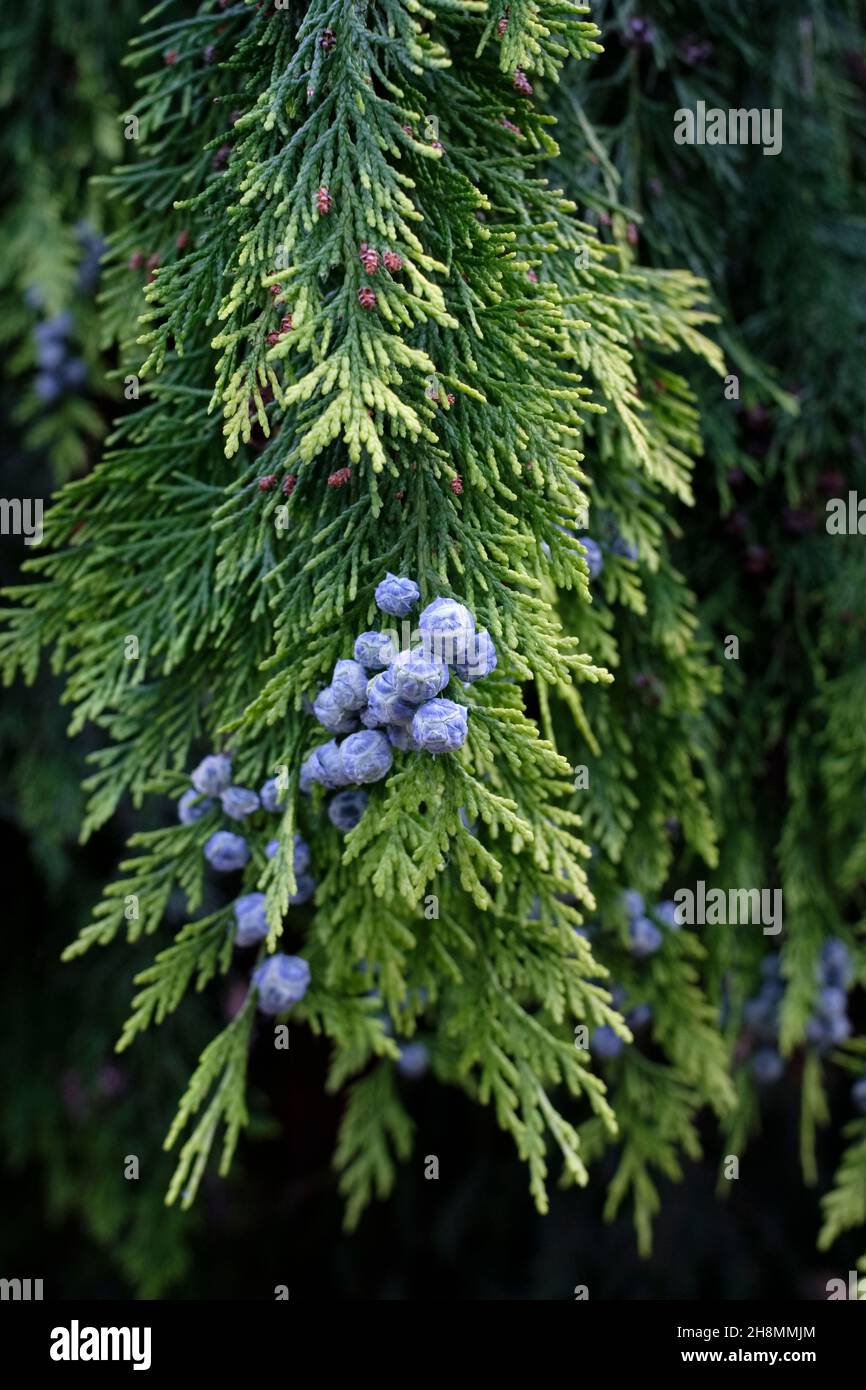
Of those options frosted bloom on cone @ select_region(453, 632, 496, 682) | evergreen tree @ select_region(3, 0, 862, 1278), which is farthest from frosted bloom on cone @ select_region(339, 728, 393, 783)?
frosted bloom on cone @ select_region(453, 632, 496, 682)

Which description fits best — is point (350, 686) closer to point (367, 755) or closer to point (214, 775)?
point (367, 755)

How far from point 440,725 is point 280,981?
529 mm

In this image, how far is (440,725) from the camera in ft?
3.43

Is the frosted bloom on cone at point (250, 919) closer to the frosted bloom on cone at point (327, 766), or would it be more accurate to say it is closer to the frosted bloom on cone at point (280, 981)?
the frosted bloom on cone at point (280, 981)

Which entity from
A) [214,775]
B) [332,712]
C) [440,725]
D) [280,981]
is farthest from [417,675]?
[280,981]

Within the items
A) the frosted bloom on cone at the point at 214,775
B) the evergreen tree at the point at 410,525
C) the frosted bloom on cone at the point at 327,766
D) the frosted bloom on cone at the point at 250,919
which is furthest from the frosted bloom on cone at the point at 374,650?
the frosted bloom on cone at the point at 250,919

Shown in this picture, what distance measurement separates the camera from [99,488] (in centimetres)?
152

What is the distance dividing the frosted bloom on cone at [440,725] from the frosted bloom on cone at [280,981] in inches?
19.0

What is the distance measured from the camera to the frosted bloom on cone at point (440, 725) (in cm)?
105

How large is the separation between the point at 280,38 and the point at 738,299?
3.92ft

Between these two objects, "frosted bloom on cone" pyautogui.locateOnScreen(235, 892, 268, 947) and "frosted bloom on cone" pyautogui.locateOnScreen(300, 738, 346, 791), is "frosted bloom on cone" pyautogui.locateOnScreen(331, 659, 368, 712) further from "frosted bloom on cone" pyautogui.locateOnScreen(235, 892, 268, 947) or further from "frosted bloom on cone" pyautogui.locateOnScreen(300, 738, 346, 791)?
"frosted bloom on cone" pyautogui.locateOnScreen(235, 892, 268, 947)
